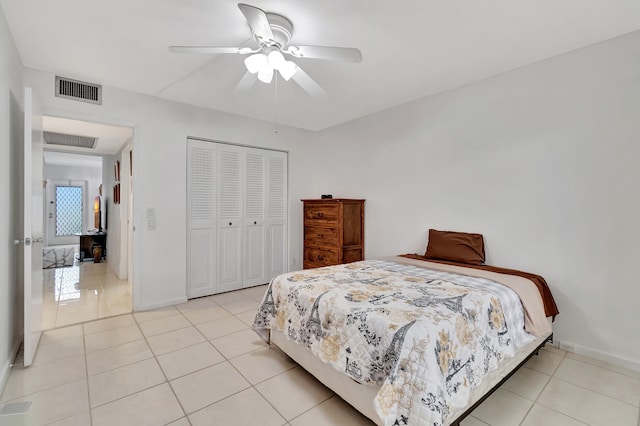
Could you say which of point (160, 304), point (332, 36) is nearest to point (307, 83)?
point (332, 36)

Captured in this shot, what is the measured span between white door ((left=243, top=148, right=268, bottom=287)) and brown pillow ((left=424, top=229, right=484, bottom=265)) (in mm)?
2439

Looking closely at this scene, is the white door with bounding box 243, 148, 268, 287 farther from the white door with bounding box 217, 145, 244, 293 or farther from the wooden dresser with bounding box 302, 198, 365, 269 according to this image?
the wooden dresser with bounding box 302, 198, 365, 269

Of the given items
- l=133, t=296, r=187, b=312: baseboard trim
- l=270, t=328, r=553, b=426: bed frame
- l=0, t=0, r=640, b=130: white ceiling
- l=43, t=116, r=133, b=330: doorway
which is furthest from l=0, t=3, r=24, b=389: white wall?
l=270, t=328, r=553, b=426: bed frame

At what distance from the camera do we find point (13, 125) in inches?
92.0

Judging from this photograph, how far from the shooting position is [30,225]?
2.20 meters

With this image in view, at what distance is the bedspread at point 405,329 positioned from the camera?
4.48ft

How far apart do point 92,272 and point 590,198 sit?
7.12 metres

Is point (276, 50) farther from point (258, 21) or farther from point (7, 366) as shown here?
point (7, 366)

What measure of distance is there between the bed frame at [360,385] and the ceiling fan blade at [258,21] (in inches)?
80.1

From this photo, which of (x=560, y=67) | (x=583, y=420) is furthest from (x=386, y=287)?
(x=560, y=67)

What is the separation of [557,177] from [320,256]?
2789 millimetres

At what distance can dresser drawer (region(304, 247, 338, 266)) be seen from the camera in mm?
4008

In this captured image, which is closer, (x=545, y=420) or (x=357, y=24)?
(x=545, y=420)

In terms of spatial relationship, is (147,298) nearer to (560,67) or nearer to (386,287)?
(386,287)
